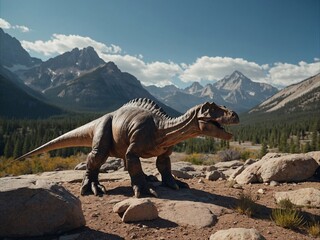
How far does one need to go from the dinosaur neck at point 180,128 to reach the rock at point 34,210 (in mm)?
2535

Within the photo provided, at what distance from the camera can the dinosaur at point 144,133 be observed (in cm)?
653

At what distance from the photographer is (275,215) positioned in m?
6.06

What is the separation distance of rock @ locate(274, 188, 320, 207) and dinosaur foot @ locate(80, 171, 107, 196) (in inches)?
162

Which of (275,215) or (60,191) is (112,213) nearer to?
(60,191)

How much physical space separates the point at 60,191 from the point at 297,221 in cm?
414

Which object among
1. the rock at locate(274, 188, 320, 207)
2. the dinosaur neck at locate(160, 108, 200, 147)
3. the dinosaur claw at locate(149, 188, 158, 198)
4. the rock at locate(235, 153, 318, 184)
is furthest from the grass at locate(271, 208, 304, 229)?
the rock at locate(235, 153, 318, 184)

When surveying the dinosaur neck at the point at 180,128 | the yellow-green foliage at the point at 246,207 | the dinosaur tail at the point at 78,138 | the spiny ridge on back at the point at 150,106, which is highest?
the spiny ridge on back at the point at 150,106

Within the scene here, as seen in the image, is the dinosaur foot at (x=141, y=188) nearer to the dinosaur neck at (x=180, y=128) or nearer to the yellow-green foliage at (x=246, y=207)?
the dinosaur neck at (x=180, y=128)

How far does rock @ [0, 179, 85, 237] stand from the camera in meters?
4.67

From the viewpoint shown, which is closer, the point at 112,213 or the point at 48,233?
the point at 48,233

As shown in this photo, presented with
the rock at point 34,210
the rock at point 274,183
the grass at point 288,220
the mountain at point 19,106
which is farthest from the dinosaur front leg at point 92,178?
the mountain at point 19,106

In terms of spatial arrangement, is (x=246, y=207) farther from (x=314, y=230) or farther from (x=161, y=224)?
(x=161, y=224)

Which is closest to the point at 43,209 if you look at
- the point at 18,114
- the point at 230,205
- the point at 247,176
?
the point at 230,205

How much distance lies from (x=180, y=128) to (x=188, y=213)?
5.74 feet
